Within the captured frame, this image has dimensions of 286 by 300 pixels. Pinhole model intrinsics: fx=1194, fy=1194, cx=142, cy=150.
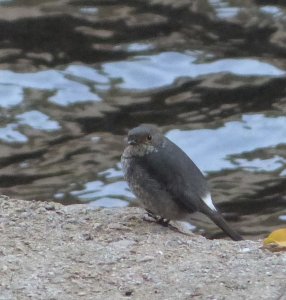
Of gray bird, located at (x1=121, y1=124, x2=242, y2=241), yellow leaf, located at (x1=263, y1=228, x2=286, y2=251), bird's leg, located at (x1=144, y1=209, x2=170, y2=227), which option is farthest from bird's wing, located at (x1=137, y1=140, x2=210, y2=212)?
yellow leaf, located at (x1=263, y1=228, x2=286, y2=251)

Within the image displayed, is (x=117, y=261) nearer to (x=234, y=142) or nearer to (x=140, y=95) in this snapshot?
(x=234, y=142)

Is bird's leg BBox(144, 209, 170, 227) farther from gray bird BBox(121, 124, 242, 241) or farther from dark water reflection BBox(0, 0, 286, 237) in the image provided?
dark water reflection BBox(0, 0, 286, 237)

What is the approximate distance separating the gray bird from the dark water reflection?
2.66 metres

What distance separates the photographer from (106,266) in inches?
202

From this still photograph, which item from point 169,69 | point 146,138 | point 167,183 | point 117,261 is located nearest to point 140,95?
point 169,69

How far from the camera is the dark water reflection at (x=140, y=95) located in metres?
9.60

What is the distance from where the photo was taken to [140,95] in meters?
10.9

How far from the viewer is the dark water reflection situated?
960 cm

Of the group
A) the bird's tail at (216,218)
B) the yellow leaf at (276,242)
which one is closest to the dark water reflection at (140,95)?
the bird's tail at (216,218)

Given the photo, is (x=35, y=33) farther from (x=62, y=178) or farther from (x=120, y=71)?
(x=62, y=178)

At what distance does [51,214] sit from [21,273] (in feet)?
3.25

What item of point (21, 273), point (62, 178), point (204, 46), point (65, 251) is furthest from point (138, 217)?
point (204, 46)

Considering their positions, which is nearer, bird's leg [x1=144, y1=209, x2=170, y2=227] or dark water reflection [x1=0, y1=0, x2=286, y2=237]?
bird's leg [x1=144, y1=209, x2=170, y2=227]

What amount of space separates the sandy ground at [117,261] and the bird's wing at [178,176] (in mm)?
262
